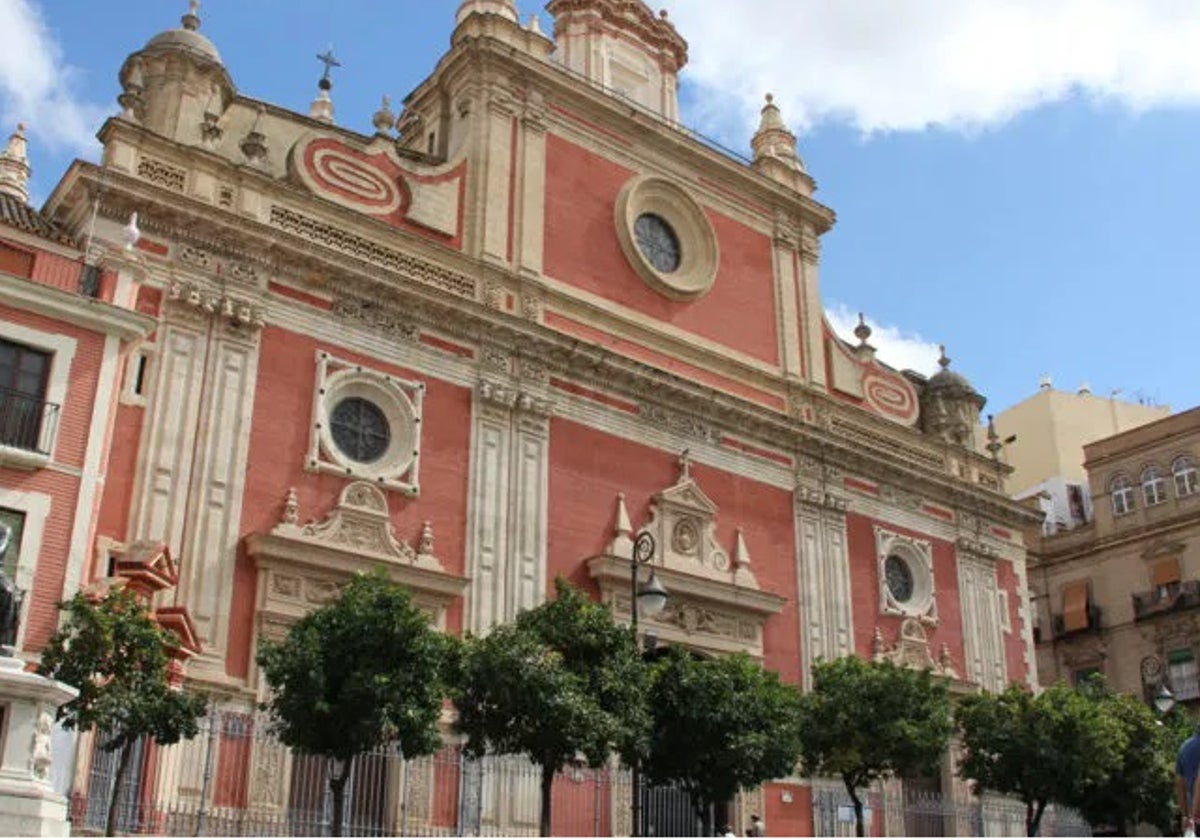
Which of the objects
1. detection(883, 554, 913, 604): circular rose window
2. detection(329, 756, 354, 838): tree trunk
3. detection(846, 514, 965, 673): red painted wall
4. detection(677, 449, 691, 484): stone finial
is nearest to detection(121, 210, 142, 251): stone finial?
detection(329, 756, 354, 838): tree trunk

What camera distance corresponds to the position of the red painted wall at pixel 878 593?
88.5 ft

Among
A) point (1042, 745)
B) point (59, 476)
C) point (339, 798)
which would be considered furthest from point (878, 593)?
point (59, 476)

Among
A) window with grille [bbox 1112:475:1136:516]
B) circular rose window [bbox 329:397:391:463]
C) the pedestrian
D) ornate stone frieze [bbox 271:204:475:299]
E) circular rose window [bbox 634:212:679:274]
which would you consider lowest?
the pedestrian

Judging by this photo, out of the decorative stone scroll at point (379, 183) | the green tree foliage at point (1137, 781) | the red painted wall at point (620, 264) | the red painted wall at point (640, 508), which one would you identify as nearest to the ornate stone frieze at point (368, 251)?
the decorative stone scroll at point (379, 183)

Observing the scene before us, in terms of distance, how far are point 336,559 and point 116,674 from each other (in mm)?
5166

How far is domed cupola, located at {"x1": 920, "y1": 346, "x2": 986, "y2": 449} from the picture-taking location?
31.2m

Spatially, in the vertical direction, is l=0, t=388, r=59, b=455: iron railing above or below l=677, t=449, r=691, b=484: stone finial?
below

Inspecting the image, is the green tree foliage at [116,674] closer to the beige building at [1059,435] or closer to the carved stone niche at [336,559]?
the carved stone niche at [336,559]

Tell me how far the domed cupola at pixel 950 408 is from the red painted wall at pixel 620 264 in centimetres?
519

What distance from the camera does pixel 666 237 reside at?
91.7 feet

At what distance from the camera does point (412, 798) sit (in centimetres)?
1939

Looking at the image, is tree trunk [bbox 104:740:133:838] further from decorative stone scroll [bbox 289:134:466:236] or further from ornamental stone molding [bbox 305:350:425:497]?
decorative stone scroll [bbox 289:134:466:236]

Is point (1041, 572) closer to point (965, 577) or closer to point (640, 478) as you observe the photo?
point (965, 577)

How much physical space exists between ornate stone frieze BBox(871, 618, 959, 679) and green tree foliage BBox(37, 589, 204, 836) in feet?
50.9
